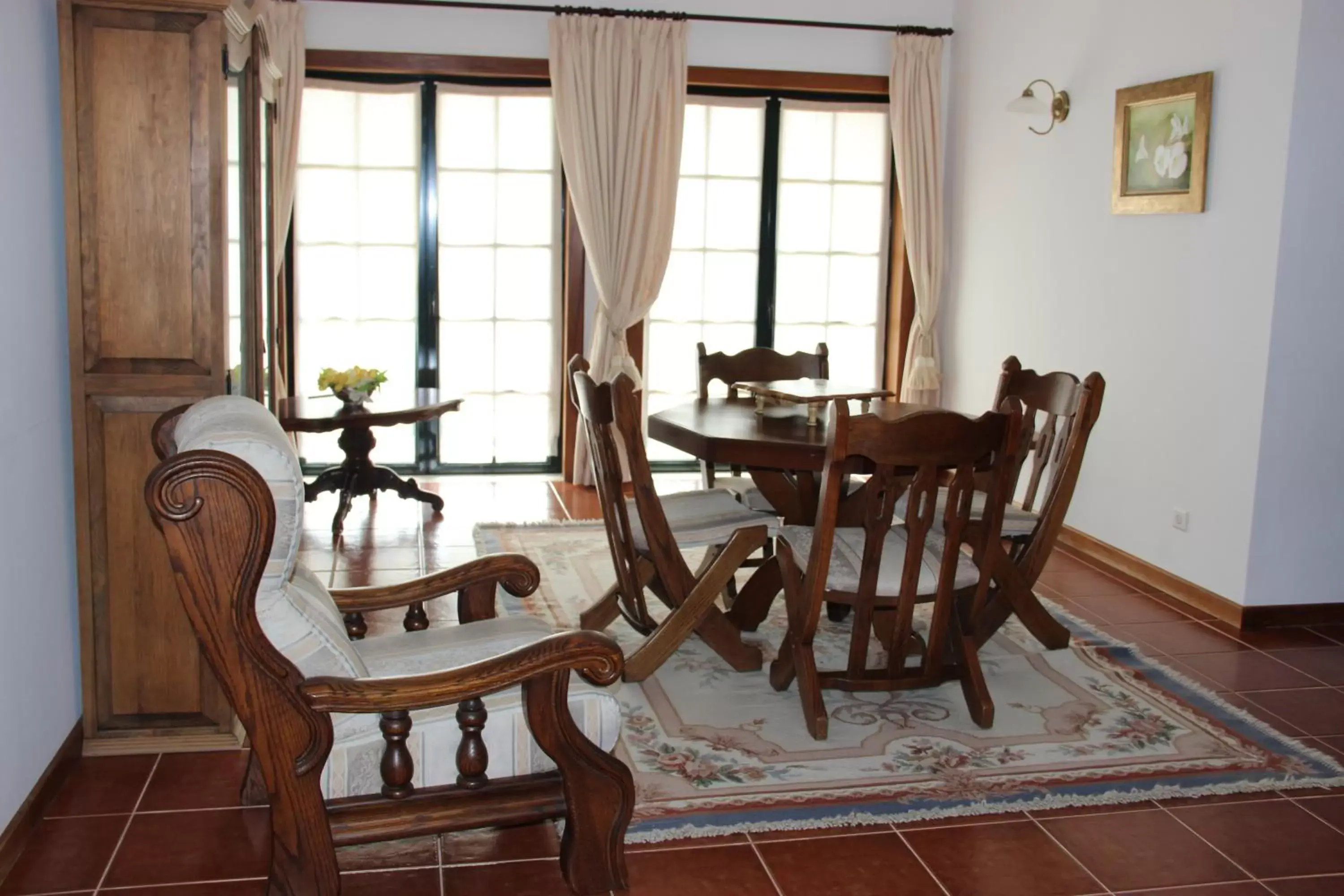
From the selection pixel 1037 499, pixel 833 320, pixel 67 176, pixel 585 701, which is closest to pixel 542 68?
pixel 833 320

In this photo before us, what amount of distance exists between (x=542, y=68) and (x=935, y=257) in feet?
7.79

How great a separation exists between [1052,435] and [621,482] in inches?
60.5

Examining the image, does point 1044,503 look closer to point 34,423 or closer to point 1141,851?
point 1141,851

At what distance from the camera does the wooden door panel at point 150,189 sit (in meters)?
2.98

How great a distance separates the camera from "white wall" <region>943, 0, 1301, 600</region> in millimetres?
4457

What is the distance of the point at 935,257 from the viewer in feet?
22.9

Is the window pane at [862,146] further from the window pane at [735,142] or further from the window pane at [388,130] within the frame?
the window pane at [388,130]

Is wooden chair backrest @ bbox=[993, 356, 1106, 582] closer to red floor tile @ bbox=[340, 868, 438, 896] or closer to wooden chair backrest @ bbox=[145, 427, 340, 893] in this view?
red floor tile @ bbox=[340, 868, 438, 896]

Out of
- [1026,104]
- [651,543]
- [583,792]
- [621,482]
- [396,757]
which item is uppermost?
[1026,104]

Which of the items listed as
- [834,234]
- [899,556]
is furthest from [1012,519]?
[834,234]

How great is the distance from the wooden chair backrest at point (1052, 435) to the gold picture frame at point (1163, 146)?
1045 mm

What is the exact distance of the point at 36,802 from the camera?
279 centimetres

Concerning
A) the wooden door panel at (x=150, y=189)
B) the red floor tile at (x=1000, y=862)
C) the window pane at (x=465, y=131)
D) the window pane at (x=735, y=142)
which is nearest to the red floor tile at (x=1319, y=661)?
the red floor tile at (x=1000, y=862)

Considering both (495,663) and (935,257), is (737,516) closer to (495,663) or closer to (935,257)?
(495,663)
